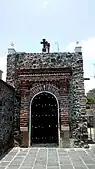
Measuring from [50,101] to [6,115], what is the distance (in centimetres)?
222

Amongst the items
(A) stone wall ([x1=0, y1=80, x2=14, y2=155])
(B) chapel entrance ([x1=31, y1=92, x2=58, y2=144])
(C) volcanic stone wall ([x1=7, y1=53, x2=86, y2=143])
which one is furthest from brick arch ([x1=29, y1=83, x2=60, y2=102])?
(A) stone wall ([x1=0, y1=80, x2=14, y2=155])

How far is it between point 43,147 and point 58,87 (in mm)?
2713

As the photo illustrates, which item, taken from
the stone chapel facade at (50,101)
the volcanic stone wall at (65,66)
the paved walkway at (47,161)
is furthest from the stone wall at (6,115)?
the paved walkway at (47,161)

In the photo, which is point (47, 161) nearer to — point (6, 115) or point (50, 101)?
point (6, 115)

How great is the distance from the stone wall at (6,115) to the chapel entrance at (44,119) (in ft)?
3.20

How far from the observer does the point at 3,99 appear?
8.31m

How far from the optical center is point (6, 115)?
8.83 metres

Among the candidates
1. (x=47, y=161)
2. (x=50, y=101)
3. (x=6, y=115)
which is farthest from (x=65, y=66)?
(x=47, y=161)

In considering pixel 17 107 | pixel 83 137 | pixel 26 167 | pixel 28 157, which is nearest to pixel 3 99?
pixel 17 107

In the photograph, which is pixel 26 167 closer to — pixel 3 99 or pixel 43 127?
pixel 3 99

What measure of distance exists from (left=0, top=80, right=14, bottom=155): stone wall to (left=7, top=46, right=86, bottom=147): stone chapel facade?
477 mm

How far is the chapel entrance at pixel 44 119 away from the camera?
9.84 m

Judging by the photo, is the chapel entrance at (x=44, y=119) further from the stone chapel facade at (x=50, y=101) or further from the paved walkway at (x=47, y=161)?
the paved walkway at (x=47, y=161)

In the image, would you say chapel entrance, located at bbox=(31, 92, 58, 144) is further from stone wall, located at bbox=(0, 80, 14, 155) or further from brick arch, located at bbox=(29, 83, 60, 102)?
stone wall, located at bbox=(0, 80, 14, 155)
